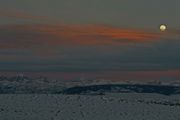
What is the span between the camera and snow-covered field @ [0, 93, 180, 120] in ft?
138

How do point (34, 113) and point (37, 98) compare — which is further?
point (37, 98)

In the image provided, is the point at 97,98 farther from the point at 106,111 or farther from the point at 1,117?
the point at 1,117

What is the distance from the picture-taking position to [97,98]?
51.3m

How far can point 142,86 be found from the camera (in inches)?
7328

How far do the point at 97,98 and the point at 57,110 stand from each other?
7734 mm

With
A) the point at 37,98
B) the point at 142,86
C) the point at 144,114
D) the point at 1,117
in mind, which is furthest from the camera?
the point at 142,86

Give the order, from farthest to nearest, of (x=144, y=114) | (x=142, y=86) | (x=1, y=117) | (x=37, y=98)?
(x=142, y=86)
(x=37, y=98)
(x=144, y=114)
(x=1, y=117)

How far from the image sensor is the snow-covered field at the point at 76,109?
41.9m

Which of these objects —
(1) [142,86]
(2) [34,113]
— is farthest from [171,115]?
(1) [142,86]

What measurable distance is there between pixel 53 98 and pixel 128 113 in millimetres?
8868

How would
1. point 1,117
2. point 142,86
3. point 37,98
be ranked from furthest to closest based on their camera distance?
1. point 142,86
2. point 37,98
3. point 1,117

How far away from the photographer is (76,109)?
4522 cm

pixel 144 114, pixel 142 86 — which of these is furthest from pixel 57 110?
pixel 142 86

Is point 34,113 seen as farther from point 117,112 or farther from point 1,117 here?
point 117,112
